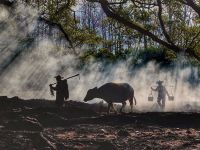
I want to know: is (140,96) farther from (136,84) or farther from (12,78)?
(12,78)

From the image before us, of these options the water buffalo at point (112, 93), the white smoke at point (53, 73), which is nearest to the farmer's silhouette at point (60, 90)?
the water buffalo at point (112, 93)

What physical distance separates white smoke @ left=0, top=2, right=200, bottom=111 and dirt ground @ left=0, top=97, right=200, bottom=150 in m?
12.1

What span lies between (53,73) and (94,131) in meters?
27.2

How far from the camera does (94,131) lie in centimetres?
1778

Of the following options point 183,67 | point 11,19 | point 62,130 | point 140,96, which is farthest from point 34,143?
point 183,67

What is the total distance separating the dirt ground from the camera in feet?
44.5

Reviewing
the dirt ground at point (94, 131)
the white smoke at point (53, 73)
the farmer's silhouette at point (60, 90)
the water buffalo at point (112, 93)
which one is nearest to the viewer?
the dirt ground at point (94, 131)

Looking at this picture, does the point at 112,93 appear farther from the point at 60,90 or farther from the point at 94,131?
the point at 94,131

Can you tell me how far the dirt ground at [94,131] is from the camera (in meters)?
13.6

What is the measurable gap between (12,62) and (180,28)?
1779 cm

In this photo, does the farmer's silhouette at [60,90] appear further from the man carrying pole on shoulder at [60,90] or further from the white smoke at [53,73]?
the white smoke at [53,73]

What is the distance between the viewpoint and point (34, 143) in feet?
42.9

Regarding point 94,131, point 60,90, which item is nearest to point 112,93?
point 60,90

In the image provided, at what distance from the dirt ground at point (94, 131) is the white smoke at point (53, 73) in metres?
12.1
